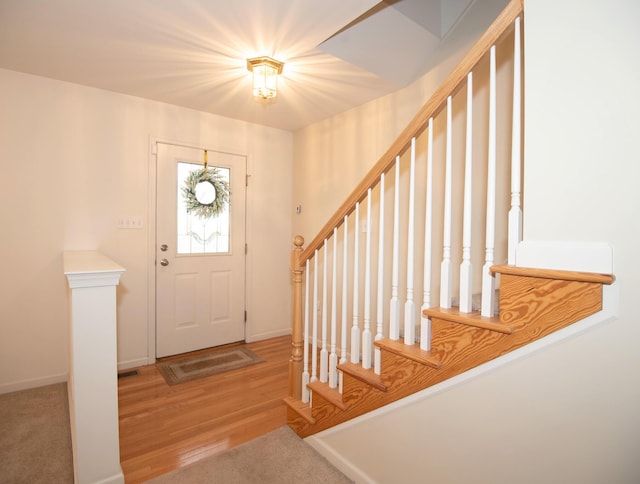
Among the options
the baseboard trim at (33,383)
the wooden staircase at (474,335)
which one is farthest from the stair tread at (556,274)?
the baseboard trim at (33,383)

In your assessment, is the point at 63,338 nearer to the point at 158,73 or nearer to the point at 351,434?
the point at 158,73

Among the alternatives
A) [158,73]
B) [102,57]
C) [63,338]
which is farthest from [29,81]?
[63,338]

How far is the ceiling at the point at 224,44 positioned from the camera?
180 cm

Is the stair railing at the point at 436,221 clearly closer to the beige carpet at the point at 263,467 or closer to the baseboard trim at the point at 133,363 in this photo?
the beige carpet at the point at 263,467

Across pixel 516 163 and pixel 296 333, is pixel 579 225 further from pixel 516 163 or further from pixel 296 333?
pixel 296 333

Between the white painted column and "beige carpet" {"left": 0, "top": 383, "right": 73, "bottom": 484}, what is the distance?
29 centimetres

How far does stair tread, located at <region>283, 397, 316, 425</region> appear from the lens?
1.91 meters

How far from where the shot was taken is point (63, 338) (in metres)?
2.75

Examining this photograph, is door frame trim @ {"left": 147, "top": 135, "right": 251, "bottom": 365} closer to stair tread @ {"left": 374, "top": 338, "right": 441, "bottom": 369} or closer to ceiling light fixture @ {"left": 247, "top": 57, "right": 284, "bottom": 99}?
ceiling light fixture @ {"left": 247, "top": 57, "right": 284, "bottom": 99}

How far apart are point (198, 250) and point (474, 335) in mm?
2898

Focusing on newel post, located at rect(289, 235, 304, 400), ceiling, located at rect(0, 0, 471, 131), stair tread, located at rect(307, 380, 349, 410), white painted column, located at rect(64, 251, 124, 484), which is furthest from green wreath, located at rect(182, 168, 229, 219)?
stair tread, located at rect(307, 380, 349, 410)

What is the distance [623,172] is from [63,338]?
3.61 metres

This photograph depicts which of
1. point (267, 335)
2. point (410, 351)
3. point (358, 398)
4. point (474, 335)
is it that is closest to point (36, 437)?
point (358, 398)

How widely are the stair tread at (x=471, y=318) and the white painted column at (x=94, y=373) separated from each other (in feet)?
4.65
